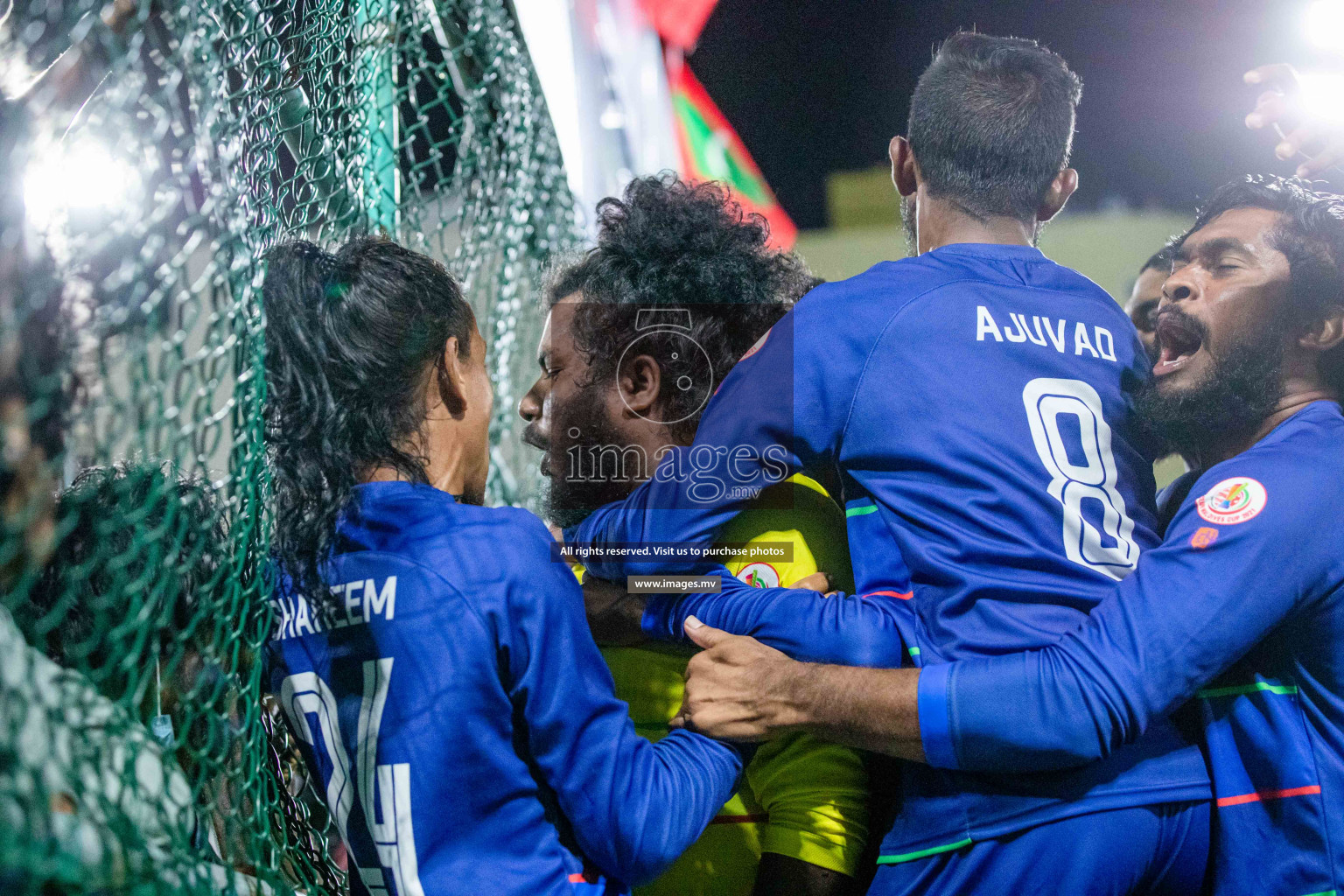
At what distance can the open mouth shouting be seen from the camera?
1.65m

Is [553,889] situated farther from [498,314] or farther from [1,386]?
[498,314]

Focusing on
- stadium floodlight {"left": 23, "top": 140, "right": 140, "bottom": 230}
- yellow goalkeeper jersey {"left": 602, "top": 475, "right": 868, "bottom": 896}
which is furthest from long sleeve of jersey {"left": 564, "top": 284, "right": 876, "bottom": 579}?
stadium floodlight {"left": 23, "top": 140, "right": 140, "bottom": 230}

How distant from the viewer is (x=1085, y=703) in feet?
4.12

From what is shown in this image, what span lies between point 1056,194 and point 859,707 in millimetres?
988

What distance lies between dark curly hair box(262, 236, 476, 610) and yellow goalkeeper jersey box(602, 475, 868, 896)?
50cm

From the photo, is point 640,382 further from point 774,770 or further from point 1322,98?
point 1322,98

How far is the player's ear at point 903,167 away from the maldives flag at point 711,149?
328cm

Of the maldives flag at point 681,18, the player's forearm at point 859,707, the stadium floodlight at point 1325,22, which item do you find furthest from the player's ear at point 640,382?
the maldives flag at point 681,18

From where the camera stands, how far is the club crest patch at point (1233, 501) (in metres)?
1.34

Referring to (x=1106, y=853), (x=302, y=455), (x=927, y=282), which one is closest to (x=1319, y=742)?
(x=1106, y=853)

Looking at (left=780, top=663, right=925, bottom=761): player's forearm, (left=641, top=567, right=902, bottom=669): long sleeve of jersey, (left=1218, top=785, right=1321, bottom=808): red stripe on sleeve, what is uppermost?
(left=641, top=567, right=902, bottom=669): long sleeve of jersey

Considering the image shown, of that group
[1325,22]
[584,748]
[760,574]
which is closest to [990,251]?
[760,574]

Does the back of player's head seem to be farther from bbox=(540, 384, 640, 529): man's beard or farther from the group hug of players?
bbox=(540, 384, 640, 529): man's beard

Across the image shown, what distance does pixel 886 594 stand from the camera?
1.46 metres
